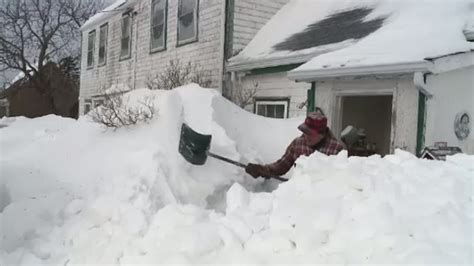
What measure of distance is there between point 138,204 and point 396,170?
239 centimetres

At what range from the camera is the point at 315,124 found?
548 centimetres

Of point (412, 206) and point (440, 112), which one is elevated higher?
point (440, 112)

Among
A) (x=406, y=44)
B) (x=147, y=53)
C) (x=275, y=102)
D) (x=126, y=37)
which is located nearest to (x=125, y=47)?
(x=126, y=37)

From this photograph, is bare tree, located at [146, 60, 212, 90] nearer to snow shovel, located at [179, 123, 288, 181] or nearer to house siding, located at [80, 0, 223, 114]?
house siding, located at [80, 0, 223, 114]

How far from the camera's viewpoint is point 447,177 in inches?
142

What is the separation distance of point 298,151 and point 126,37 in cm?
1203

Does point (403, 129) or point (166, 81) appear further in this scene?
point (166, 81)

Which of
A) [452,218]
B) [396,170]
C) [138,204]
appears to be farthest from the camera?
[138,204]

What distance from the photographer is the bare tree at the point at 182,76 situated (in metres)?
11.3

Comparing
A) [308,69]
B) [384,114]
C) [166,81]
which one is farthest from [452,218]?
[166,81]

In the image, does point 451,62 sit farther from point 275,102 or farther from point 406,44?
point 275,102

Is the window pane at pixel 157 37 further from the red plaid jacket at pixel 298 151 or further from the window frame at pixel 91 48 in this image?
the red plaid jacket at pixel 298 151

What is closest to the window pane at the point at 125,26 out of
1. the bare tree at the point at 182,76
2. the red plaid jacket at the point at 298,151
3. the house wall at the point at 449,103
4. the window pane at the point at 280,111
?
the bare tree at the point at 182,76

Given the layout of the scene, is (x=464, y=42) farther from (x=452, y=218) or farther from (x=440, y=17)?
(x=452, y=218)
